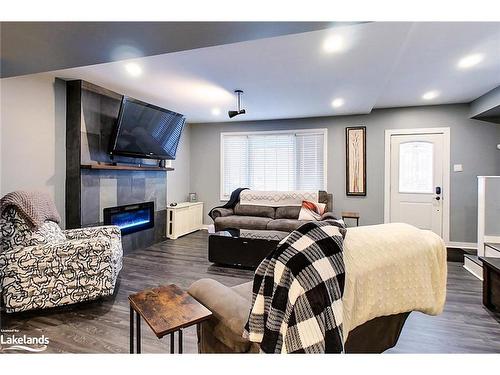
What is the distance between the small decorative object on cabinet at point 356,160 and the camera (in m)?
5.17

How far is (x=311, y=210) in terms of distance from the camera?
15.6 feet

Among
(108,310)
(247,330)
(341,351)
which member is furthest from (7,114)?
(341,351)

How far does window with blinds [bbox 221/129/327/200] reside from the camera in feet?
18.1

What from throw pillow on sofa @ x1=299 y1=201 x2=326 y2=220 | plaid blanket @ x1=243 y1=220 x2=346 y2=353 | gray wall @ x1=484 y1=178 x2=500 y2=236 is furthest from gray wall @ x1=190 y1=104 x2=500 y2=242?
plaid blanket @ x1=243 y1=220 x2=346 y2=353

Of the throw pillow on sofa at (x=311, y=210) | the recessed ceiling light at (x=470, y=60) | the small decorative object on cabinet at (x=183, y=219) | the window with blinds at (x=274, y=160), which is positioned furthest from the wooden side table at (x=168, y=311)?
the window with blinds at (x=274, y=160)

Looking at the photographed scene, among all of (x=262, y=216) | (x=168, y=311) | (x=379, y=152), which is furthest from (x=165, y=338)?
(x=379, y=152)

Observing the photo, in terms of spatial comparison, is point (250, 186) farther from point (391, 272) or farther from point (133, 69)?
point (391, 272)

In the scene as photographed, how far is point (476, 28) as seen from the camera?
2223 millimetres

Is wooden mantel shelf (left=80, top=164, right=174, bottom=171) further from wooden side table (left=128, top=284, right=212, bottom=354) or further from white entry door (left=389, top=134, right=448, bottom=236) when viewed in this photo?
white entry door (left=389, top=134, right=448, bottom=236)

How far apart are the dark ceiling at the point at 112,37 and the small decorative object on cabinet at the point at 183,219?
3.58 m

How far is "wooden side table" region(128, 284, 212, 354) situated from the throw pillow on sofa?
3390 millimetres

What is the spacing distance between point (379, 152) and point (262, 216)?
251 centimetres

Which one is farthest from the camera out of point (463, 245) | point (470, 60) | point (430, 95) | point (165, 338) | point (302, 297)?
point (463, 245)

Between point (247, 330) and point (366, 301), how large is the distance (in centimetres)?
55
